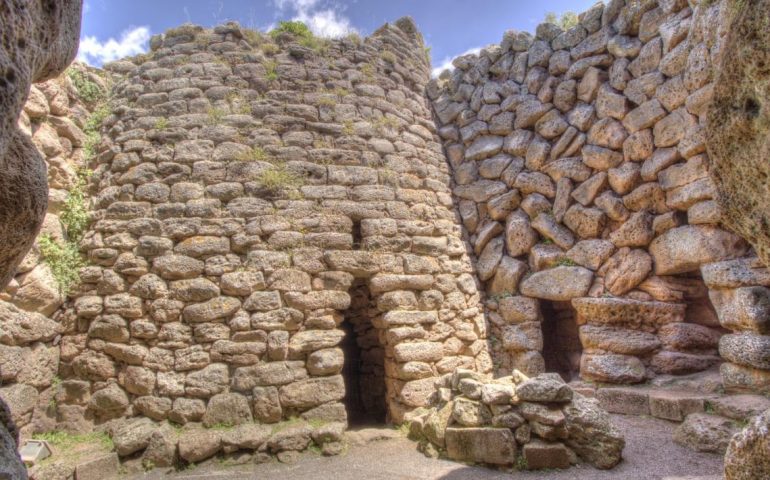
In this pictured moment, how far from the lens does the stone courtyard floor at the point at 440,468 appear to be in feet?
11.4

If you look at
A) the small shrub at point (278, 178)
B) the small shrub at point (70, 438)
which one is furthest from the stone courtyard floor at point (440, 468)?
the small shrub at point (278, 178)

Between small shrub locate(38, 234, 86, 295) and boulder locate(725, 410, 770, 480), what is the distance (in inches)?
205

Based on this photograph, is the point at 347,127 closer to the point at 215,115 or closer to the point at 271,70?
the point at 271,70

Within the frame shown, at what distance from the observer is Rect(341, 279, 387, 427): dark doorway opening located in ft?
19.9

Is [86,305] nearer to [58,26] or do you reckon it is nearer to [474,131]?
[58,26]

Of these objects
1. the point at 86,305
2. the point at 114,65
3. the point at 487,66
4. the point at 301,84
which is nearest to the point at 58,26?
the point at 86,305

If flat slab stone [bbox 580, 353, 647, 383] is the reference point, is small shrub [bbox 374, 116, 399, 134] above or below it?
above

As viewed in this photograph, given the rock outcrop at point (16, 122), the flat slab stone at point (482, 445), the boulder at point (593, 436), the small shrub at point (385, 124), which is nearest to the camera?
the rock outcrop at point (16, 122)

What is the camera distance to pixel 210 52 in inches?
221

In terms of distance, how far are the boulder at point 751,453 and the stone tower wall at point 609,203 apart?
324cm

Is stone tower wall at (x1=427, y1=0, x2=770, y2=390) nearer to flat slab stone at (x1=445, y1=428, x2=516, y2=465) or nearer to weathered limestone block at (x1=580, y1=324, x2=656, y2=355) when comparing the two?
weathered limestone block at (x1=580, y1=324, x2=656, y2=355)

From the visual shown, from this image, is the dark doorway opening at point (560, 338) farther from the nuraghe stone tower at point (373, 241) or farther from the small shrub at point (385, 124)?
the small shrub at point (385, 124)

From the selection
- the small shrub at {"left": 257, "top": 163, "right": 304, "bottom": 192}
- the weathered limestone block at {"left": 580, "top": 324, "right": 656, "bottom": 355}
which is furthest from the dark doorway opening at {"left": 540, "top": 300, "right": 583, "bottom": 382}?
the small shrub at {"left": 257, "top": 163, "right": 304, "bottom": 192}

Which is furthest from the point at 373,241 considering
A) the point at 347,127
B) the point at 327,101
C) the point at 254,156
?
the point at 327,101
